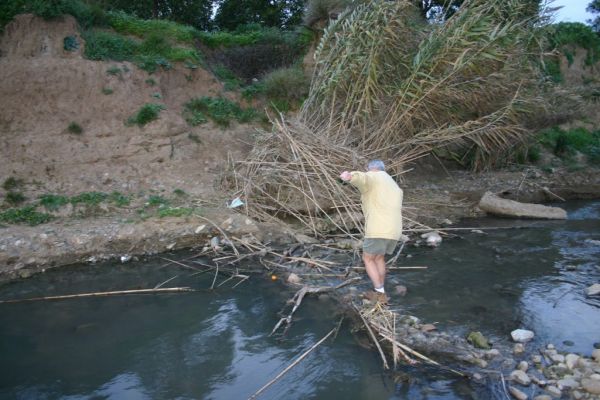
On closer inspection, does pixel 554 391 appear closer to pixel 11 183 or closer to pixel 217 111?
pixel 11 183

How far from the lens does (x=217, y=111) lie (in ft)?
40.2

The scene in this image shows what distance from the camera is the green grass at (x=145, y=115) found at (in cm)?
1088

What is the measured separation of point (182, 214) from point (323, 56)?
14.9ft

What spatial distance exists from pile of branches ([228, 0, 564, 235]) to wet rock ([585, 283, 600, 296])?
11.3ft

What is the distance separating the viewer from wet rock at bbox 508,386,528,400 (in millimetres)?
3849

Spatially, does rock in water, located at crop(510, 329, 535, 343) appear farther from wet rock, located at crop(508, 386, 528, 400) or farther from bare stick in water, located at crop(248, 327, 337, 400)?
bare stick in water, located at crop(248, 327, 337, 400)

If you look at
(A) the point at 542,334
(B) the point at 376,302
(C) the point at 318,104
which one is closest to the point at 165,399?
(B) the point at 376,302

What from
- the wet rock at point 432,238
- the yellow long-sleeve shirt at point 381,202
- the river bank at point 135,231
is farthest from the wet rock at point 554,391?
the river bank at point 135,231

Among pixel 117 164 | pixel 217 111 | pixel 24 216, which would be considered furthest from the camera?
pixel 217 111

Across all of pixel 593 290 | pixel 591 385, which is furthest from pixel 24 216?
pixel 593 290

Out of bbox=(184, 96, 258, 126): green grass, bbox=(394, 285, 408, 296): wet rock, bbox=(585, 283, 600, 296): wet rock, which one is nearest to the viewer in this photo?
bbox=(585, 283, 600, 296): wet rock

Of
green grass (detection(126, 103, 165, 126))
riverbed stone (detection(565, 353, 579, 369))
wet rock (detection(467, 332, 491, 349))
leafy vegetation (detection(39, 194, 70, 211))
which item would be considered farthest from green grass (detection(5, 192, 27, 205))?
riverbed stone (detection(565, 353, 579, 369))

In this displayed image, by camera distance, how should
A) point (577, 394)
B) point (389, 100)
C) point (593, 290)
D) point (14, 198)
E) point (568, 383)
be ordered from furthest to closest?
point (389, 100), point (14, 198), point (593, 290), point (568, 383), point (577, 394)

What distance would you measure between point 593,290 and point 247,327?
4.10 meters
